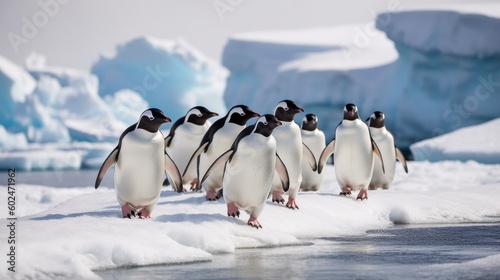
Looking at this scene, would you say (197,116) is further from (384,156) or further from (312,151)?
(384,156)

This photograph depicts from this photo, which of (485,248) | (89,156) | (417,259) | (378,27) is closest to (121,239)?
(417,259)

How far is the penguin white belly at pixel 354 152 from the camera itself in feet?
28.4

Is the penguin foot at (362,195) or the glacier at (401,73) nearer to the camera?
the penguin foot at (362,195)

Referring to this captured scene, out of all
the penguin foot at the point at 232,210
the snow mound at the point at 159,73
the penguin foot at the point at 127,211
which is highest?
the penguin foot at the point at 127,211

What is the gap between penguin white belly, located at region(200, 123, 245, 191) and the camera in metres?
7.38

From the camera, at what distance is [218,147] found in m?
7.38

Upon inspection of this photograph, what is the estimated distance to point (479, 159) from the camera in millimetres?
20125

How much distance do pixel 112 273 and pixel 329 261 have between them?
55.8 inches

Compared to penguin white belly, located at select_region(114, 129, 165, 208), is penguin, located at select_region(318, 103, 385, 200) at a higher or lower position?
lower

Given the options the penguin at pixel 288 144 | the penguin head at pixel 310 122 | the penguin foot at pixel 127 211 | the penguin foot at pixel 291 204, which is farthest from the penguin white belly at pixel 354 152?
the penguin foot at pixel 127 211

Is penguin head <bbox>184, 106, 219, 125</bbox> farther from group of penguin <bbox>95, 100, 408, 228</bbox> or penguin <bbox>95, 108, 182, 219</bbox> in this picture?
penguin <bbox>95, 108, 182, 219</bbox>

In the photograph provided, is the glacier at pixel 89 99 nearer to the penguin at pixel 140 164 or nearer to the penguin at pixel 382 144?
the penguin at pixel 382 144

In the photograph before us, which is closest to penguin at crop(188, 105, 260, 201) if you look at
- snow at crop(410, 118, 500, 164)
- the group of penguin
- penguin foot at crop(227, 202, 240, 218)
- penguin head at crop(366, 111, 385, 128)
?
the group of penguin

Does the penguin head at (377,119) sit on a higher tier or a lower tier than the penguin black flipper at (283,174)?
lower
